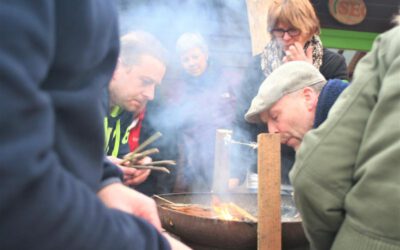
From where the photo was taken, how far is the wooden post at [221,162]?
333 cm

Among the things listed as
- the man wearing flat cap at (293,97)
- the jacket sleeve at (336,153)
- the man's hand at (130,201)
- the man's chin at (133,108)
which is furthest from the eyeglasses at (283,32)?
the man's hand at (130,201)

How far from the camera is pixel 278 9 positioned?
3180 mm

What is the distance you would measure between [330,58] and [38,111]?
3147 mm

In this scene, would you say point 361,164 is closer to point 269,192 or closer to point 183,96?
point 269,192

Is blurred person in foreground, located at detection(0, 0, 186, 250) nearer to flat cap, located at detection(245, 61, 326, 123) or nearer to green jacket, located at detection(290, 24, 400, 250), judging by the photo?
green jacket, located at detection(290, 24, 400, 250)

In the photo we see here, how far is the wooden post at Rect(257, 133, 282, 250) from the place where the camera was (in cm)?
204

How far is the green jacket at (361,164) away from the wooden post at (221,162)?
70.0 inches

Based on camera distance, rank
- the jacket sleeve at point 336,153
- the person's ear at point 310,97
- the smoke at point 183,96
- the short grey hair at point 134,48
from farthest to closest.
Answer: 1. the smoke at point 183,96
2. the short grey hair at point 134,48
3. the person's ear at point 310,97
4. the jacket sleeve at point 336,153

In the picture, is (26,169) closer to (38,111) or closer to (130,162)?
(38,111)

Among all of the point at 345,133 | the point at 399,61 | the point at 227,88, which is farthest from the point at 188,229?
the point at 227,88

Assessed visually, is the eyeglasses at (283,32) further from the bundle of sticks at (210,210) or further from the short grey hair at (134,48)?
the bundle of sticks at (210,210)

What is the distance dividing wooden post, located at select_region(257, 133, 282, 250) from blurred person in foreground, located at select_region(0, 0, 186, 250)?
4.41 ft

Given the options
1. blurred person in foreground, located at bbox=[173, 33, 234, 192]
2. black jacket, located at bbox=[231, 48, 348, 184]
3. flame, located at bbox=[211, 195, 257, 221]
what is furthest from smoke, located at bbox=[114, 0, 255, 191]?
flame, located at bbox=[211, 195, 257, 221]

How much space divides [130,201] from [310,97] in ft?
5.78
